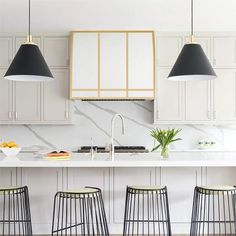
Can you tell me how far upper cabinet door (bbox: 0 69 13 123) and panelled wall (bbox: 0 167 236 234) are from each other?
154cm

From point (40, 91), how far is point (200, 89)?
2245 millimetres

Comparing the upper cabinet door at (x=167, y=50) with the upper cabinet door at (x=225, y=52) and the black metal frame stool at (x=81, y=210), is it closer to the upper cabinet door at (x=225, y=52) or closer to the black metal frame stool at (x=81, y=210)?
the upper cabinet door at (x=225, y=52)

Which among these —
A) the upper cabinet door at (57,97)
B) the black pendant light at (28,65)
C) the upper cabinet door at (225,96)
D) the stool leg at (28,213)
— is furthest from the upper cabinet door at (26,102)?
the upper cabinet door at (225,96)

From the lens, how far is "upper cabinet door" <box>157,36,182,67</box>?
579cm

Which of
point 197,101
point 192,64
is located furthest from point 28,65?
point 197,101

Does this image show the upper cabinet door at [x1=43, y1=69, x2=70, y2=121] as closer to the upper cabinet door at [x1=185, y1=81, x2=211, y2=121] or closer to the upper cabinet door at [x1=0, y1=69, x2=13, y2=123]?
the upper cabinet door at [x1=0, y1=69, x2=13, y2=123]

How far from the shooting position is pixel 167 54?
580cm

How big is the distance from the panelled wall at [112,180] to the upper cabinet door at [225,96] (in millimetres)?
1556

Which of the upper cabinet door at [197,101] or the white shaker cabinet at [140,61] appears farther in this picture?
the upper cabinet door at [197,101]

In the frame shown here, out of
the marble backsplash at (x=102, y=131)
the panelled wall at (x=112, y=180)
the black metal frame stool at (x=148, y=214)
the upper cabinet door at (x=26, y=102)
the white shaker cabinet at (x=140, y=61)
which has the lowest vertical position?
the black metal frame stool at (x=148, y=214)

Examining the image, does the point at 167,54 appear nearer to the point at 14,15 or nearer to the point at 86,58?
the point at 86,58

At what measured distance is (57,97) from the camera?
229 inches

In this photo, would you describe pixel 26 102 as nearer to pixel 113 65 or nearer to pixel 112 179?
pixel 113 65

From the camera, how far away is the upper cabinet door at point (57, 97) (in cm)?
580
